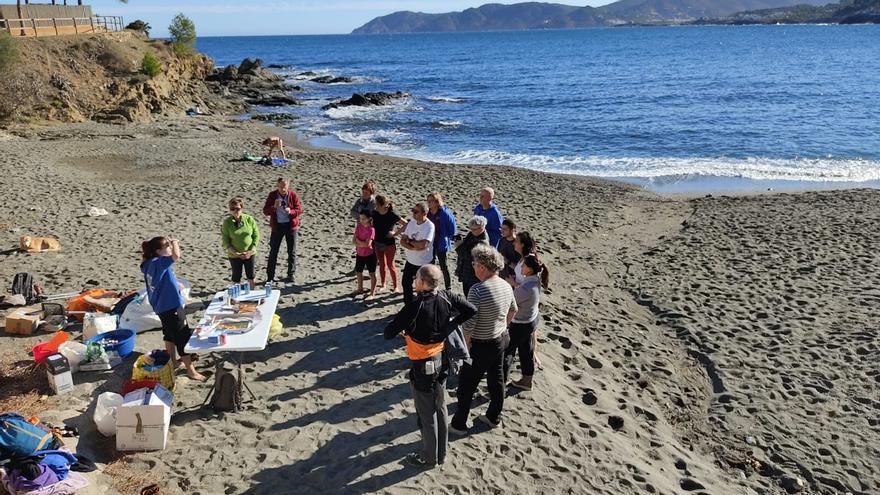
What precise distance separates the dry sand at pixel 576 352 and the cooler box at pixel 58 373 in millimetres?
132

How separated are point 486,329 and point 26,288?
7.18 m

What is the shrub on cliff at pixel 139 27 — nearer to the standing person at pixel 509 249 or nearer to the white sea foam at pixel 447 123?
the white sea foam at pixel 447 123

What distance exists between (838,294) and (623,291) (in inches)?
143

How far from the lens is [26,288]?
873 cm

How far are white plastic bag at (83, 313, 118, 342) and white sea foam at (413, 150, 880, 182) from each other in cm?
1763

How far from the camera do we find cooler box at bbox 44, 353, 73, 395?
6384 millimetres

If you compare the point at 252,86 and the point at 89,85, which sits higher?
the point at 252,86

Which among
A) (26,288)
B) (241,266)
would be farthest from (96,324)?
(26,288)

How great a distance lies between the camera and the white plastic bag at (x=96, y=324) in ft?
24.5

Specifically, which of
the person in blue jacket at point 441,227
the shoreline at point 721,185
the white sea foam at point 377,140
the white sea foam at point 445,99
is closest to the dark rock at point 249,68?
the white sea foam at point 445,99

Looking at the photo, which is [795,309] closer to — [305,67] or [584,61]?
[584,61]

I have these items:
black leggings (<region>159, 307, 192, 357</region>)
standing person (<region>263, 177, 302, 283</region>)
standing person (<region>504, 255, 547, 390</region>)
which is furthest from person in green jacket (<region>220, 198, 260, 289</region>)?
standing person (<region>504, 255, 547, 390</region>)

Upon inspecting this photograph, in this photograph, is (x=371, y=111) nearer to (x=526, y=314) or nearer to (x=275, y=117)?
(x=275, y=117)

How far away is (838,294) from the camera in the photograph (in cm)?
1056
